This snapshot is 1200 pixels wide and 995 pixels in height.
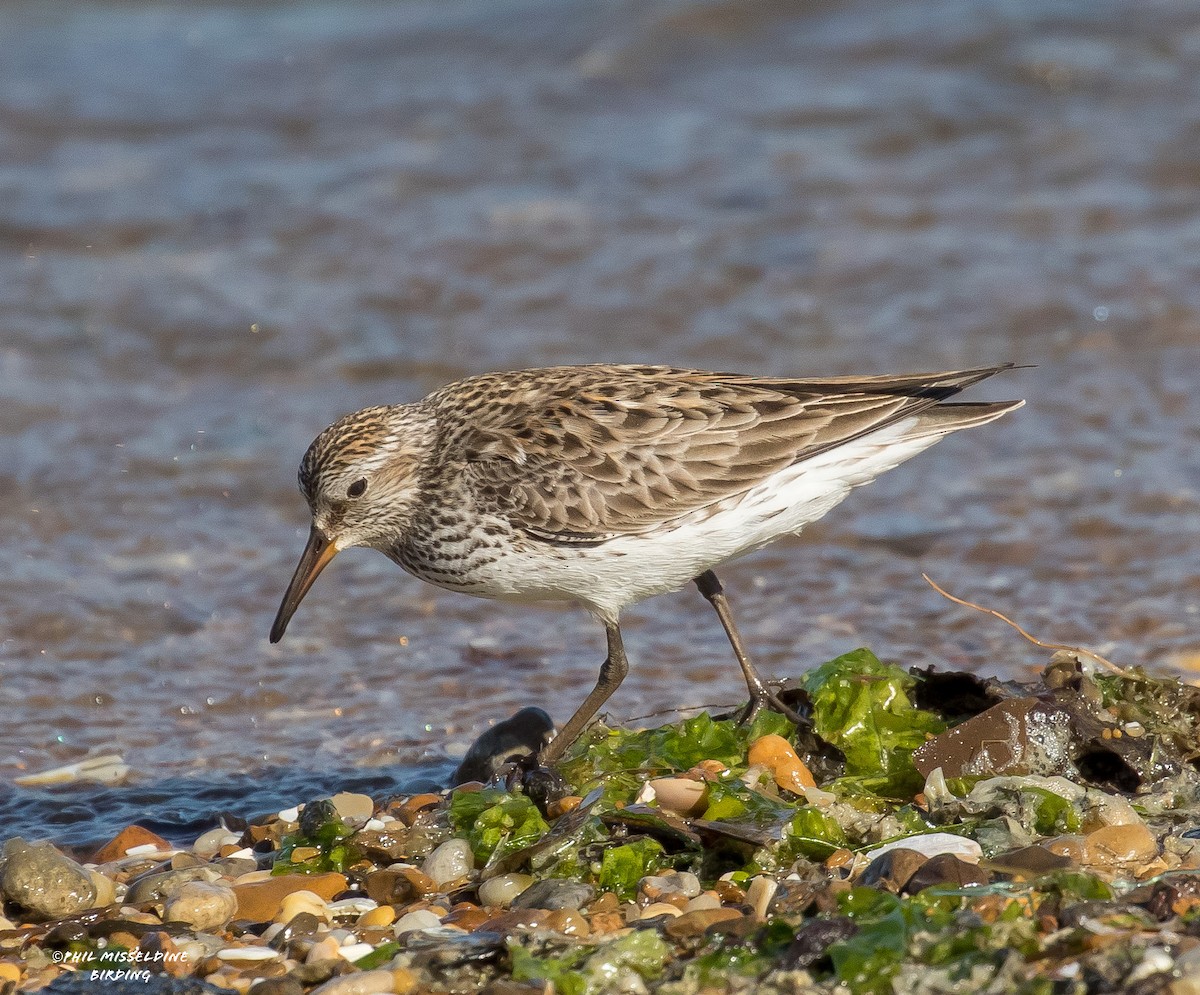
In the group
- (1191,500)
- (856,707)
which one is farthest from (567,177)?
(856,707)

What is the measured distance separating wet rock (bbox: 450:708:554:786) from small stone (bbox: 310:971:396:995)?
1717 mm

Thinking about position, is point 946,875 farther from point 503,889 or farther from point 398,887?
point 398,887

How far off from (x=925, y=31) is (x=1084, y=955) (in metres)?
13.5

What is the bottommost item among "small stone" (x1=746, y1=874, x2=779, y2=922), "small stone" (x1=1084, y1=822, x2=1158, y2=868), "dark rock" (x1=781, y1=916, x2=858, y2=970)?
"small stone" (x1=1084, y1=822, x2=1158, y2=868)

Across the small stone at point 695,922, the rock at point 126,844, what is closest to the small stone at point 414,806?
the rock at point 126,844

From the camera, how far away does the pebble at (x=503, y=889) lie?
505 centimetres

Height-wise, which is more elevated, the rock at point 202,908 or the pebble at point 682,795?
the rock at point 202,908

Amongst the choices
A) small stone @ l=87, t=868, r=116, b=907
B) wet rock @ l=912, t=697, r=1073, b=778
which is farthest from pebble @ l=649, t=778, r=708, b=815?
small stone @ l=87, t=868, r=116, b=907

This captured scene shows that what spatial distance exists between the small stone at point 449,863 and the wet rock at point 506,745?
31.4 inches

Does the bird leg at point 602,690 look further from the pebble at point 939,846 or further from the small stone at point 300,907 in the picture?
the pebble at point 939,846

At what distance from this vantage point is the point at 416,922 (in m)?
4.92

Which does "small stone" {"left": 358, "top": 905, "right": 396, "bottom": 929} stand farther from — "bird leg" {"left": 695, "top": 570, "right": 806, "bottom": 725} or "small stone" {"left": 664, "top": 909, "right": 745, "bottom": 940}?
"bird leg" {"left": 695, "top": 570, "right": 806, "bottom": 725}

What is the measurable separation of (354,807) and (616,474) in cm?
156

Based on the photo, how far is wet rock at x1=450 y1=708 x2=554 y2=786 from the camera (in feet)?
20.3
